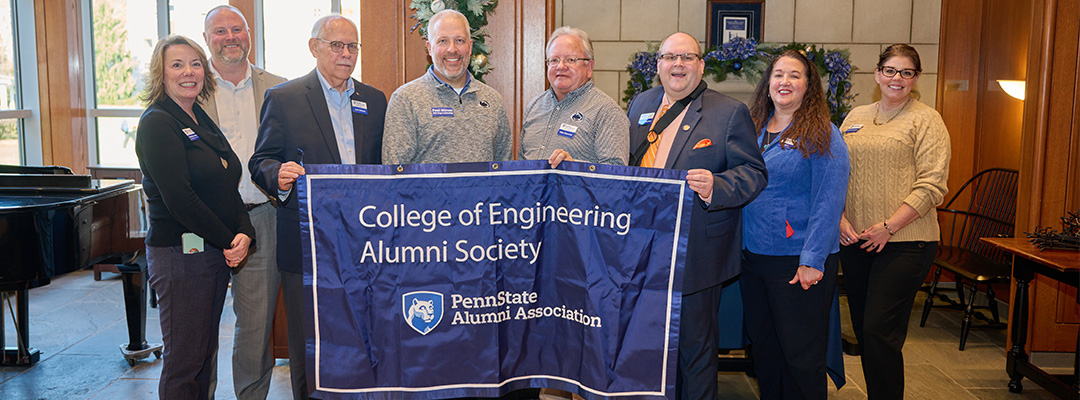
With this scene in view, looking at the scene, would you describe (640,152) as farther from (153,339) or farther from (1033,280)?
(153,339)

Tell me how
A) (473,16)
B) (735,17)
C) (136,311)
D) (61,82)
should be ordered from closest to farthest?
(473,16), (136,311), (735,17), (61,82)

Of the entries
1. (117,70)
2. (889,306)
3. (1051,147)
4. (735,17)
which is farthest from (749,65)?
(117,70)

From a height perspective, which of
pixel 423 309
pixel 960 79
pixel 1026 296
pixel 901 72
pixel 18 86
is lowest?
pixel 1026 296

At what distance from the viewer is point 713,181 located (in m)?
2.43

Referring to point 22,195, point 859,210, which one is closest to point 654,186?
point 859,210

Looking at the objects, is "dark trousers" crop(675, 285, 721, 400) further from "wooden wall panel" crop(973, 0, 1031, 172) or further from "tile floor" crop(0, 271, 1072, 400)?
"wooden wall panel" crop(973, 0, 1031, 172)

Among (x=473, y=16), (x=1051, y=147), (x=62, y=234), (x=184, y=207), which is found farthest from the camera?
(x=1051, y=147)

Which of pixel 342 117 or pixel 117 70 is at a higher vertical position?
pixel 117 70

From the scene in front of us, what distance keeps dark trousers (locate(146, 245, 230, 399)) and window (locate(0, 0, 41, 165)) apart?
5263 millimetres

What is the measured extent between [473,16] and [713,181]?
1.86 meters

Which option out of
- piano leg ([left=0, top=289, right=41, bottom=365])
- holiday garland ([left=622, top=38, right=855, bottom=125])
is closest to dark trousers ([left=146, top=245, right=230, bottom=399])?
piano leg ([left=0, top=289, right=41, bottom=365])

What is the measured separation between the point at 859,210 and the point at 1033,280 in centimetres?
167

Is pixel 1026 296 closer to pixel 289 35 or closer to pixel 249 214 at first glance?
pixel 249 214

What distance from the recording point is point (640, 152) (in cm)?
283
